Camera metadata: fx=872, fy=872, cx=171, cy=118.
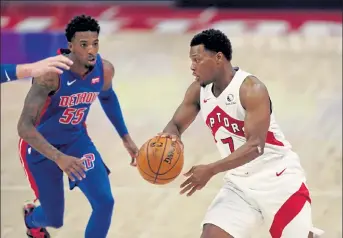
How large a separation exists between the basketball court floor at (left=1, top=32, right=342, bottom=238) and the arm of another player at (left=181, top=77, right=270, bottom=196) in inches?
77.2

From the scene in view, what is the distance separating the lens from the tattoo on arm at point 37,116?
586 centimetres

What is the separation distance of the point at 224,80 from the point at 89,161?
49.7 inches

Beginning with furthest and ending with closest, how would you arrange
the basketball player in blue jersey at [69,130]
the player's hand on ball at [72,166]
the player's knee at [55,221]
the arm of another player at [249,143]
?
the player's knee at [55,221]
the basketball player in blue jersey at [69,130]
the player's hand on ball at [72,166]
the arm of another player at [249,143]

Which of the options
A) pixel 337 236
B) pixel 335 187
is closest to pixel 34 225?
pixel 337 236

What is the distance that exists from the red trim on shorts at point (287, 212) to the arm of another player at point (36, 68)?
5.40 ft

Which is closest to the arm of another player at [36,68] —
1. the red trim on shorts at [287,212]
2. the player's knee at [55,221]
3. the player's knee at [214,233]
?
the player's knee at [55,221]

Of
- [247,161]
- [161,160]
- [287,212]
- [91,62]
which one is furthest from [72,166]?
[287,212]

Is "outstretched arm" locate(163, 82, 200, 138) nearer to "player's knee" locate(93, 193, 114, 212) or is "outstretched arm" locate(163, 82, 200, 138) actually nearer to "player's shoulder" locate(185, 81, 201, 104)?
"player's shoulder" locate(185, 81, 201, 104)

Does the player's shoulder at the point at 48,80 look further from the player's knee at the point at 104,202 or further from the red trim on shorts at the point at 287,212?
the red trim on shorts at the point at 287,212

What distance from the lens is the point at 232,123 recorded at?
5.55 m

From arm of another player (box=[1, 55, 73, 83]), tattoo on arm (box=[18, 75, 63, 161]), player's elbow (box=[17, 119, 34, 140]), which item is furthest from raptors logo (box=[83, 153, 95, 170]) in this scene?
arm of another player (box=[1, 55, 73, 83])

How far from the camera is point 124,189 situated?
8461mm

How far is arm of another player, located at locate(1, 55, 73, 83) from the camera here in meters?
5.58

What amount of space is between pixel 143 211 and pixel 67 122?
174 cm
